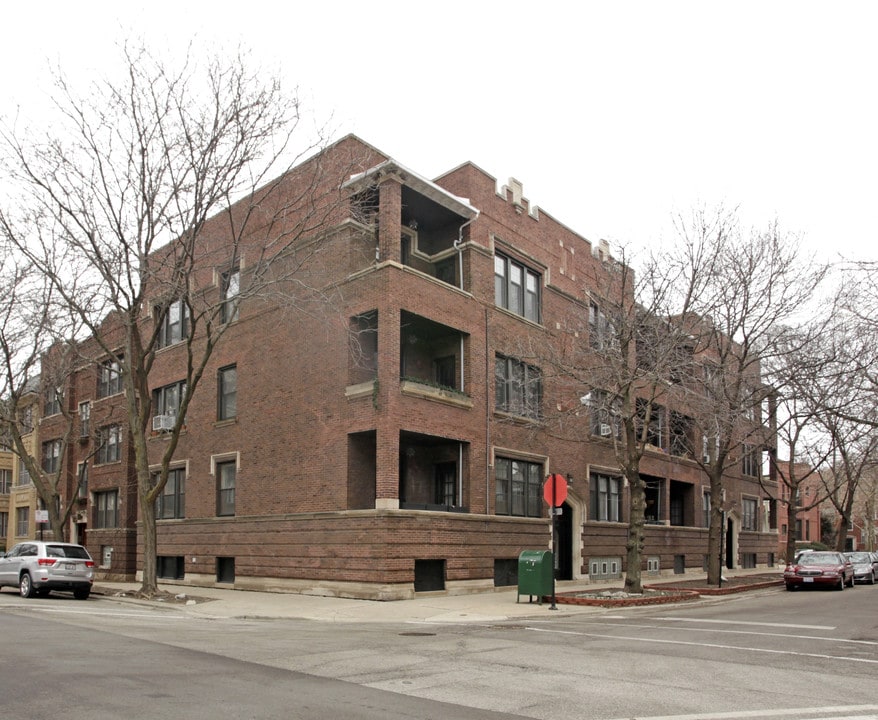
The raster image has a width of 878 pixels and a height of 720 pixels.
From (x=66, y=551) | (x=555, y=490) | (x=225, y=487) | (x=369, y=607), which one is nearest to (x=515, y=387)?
(x=555, y=490)

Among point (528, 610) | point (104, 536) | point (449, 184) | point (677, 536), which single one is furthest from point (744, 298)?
point (104, 536)

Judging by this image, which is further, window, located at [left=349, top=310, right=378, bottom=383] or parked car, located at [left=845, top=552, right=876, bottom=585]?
parked car, located at [left=845, top=552, right=876, bottom=585]

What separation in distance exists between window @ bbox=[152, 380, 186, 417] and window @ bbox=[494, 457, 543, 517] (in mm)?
13353

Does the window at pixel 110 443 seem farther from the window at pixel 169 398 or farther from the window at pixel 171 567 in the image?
the window at pixel 171 567

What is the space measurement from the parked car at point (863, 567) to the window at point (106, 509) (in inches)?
1278

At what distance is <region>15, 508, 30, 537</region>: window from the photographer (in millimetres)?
52919

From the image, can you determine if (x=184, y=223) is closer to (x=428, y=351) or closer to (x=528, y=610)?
(x=428, y=351)

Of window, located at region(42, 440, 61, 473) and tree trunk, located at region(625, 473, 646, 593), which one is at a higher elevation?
window, located at region(42, 440, 61, 473)

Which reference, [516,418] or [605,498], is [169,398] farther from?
[605,498]

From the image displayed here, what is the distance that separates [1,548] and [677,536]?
4215 centimetres

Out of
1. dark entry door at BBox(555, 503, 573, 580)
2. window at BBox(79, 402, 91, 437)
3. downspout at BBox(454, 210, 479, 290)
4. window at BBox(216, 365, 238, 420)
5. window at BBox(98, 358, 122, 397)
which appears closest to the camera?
downspout at BBox(454, 210, 479, 290)

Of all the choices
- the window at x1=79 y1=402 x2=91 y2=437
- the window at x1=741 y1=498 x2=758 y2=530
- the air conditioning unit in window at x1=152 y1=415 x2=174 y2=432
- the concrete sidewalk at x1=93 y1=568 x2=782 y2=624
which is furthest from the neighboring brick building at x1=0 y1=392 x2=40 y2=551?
the window at x1=741 y1=498 x2=758 y2=530

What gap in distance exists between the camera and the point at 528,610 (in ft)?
65.2

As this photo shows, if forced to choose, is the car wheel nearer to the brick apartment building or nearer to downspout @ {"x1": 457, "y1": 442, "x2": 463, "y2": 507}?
the brick apartment building
